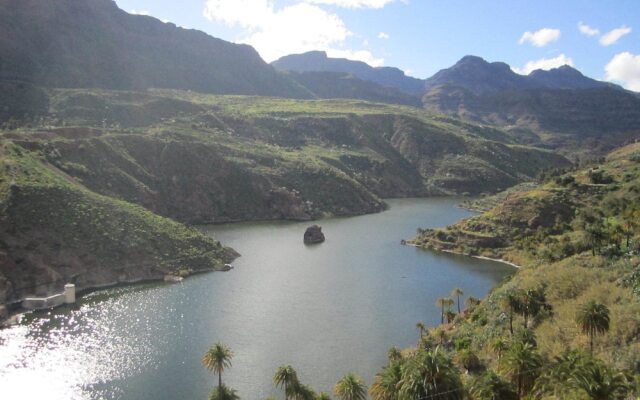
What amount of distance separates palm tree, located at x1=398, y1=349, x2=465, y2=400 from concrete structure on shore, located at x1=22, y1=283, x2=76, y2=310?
2431 inches

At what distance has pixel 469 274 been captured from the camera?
341 feet

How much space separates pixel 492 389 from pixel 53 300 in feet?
217

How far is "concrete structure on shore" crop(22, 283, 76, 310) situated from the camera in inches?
3063

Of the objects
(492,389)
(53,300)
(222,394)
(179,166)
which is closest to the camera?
(492,389)

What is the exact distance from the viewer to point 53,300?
3130 inches

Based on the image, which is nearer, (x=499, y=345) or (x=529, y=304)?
(x=499, y=345)

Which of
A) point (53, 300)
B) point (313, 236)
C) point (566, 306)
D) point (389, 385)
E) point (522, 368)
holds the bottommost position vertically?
point (53, 300)

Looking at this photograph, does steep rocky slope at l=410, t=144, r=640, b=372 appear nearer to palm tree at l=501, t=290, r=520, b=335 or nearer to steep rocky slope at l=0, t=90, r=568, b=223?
palm tree at l=501, t=290, r=520, b=335

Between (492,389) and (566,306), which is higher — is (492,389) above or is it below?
above

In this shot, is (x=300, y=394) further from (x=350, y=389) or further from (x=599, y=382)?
(x=599, y=382)

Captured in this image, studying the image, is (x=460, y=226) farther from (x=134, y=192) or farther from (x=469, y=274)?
(x=134, y=192)

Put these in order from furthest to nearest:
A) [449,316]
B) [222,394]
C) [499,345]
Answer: [449,316]
[222,394]
[499,345]

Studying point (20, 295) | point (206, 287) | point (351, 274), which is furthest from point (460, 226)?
point (20, 295)

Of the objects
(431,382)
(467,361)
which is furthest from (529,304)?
(431,382)
